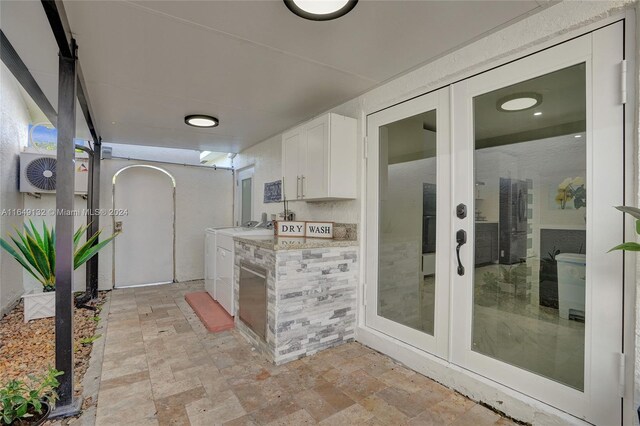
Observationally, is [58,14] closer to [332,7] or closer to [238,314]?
[332,7]

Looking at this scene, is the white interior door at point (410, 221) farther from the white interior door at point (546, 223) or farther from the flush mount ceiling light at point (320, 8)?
the flush mount ceiling light at point (320, 8)

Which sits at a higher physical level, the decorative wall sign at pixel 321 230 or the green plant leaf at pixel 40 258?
the decorative wall sign at pixel 321 230

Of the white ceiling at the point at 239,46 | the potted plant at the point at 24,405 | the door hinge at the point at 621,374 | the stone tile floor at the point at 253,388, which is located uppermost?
the white ceiling at the point at 239,46

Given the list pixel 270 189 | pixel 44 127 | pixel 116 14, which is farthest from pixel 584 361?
pixel 44 127

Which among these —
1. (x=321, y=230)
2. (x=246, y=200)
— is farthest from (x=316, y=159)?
(x=246, y=200)

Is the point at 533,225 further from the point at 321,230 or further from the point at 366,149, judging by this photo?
the point at 321,230

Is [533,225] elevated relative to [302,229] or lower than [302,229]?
elevated

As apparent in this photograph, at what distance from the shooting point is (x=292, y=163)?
3.29m

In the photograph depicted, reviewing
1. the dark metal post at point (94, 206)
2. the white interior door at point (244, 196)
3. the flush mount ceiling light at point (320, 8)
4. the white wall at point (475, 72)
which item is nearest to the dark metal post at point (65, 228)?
the flush mount ceiling light at point (320, 8)

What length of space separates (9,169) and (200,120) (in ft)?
7.35

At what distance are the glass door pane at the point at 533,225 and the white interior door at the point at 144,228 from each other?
4976 mm

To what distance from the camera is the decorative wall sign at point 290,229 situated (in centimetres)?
306

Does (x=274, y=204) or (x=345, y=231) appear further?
(x=274, y=204)

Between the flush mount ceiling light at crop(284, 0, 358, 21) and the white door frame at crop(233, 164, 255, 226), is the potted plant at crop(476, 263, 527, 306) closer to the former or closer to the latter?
the flush mount ceiling light at crop(284, 0, 358, 21)
